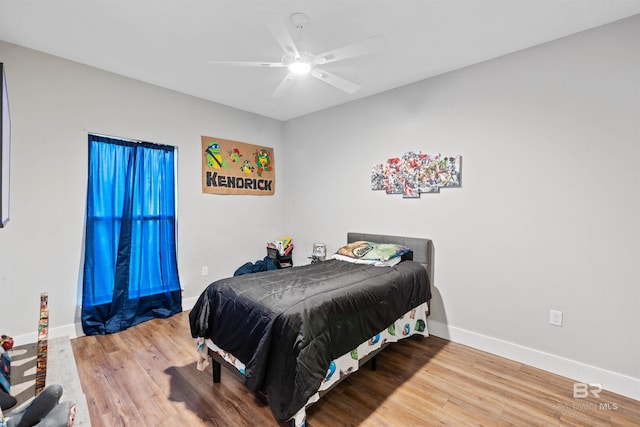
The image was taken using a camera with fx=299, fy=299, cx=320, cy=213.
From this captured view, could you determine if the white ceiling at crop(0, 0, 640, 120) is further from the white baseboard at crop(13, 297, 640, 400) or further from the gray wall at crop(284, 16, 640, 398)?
the white baseboard at crop(13, 297, 640, 400)

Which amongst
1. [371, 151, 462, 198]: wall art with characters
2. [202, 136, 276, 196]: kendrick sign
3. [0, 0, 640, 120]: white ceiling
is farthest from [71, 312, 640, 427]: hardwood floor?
[0, 0, 640, 120]: white ceiling

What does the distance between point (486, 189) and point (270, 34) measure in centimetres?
227

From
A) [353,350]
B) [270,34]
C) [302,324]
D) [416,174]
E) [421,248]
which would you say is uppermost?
[270,34]

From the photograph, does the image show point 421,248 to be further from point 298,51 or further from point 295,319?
point 298,51

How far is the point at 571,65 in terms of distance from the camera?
7.56 ft

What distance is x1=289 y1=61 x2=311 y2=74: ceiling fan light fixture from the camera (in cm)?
220

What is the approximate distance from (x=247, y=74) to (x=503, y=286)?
3131 mm

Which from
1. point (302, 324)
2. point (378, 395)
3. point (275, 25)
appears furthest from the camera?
point (378, 395)

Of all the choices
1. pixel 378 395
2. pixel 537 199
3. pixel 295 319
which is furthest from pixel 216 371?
pixel 537 199

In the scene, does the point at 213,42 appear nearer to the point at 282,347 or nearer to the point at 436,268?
the point at 282,347

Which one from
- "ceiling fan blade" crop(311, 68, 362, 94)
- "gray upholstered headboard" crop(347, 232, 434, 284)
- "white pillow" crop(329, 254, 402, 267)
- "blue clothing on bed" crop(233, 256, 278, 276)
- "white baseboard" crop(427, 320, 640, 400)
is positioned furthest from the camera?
"blue clothing on bed" crop(233, 256, 278, 276)

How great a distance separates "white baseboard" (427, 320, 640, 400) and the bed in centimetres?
31

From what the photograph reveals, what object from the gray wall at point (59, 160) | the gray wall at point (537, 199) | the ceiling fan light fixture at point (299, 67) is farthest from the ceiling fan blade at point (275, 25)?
the gray wall at point (59, 160)

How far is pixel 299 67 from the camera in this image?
7.32 feet
